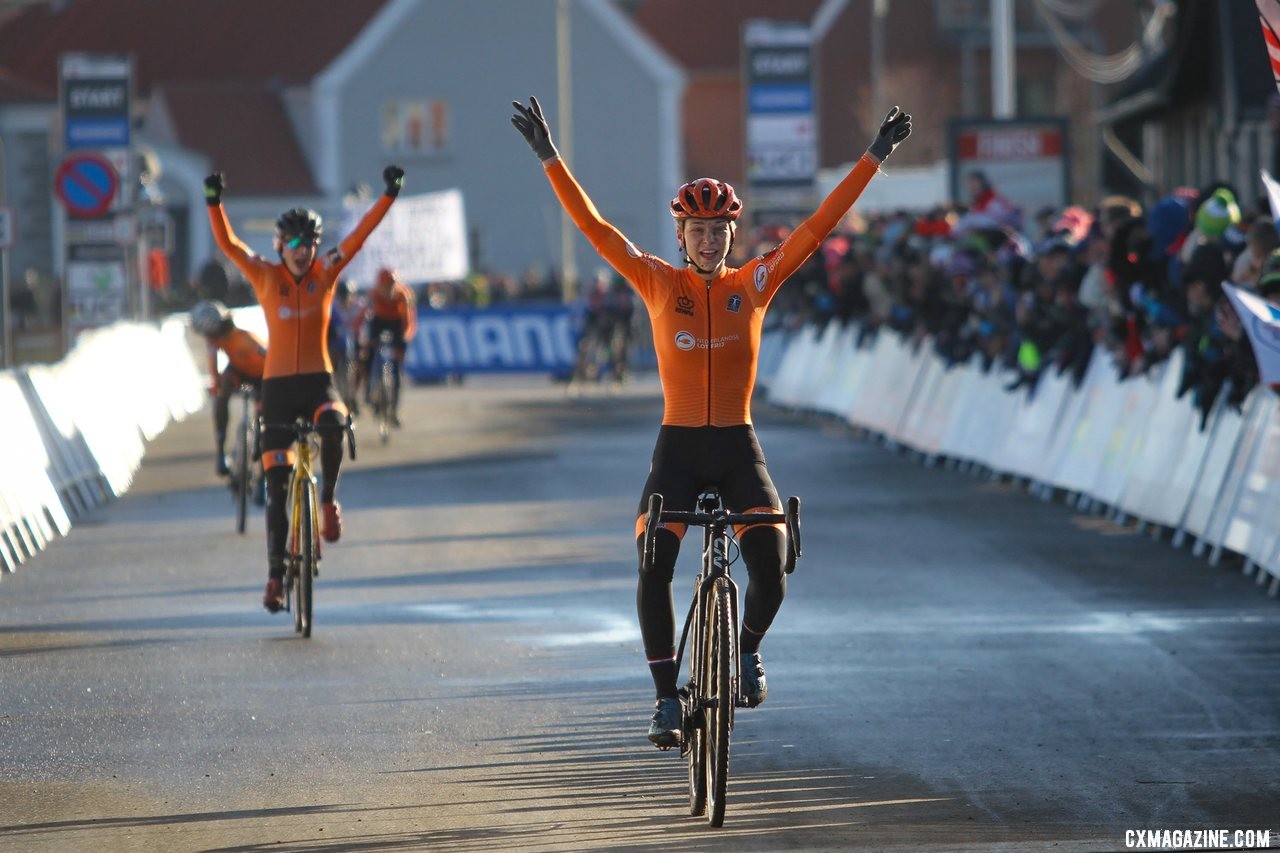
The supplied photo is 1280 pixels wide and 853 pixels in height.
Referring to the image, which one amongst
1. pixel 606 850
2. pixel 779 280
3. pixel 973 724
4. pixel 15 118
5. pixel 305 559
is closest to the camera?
pixel 606 850

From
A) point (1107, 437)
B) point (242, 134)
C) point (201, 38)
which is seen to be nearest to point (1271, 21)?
point (1107, 437)

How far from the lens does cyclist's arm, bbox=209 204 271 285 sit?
12617 millimetres

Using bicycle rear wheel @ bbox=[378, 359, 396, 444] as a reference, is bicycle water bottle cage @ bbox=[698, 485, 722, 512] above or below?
above

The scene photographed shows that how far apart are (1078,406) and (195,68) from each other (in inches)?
2359

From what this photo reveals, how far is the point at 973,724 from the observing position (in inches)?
374

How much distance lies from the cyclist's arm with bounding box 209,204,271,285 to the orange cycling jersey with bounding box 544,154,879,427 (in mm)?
4391

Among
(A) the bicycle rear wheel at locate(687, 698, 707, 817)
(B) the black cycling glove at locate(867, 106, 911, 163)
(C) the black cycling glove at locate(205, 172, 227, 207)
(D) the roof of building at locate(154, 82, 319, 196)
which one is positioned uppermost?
(D) the roof of building at locate(154, 82, 319, 196)

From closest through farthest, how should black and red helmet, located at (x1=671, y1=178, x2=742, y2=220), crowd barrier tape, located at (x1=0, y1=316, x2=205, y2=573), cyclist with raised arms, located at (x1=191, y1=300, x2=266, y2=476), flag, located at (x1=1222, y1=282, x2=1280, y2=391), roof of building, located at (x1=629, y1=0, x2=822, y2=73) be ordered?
black and red helmet, located at (x1=671, y1=178, x2=742, y2=220)
flag, located at (x1=1222, y1=282, x2=1280, y2=391)
crowd barrier tape, located at (x1=0, y1=316, x2=205, y2=573)
cyclist with raised arms, located at (x1=191, y1=300, x2=266, y2=476)
roof of building, located at (x1=629, y1=0, x2=822, y2=73)

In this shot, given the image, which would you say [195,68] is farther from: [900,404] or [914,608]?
[914,608]

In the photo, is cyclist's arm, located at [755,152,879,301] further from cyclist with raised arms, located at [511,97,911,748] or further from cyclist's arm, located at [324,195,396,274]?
cyclist's arm, located at [324,195,396,274]

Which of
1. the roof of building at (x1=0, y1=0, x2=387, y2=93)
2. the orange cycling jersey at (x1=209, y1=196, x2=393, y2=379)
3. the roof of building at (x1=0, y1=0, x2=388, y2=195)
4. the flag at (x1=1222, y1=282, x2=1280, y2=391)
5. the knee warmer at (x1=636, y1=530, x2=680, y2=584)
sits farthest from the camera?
the roof of building at (x1=0, y1=0, x2=387, y2=93)

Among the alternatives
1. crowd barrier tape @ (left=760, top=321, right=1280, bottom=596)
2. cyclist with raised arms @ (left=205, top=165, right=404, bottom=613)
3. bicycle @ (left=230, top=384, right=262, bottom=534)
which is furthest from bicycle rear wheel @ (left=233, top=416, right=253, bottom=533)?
crowd barrier tape @ (left=760, top=321, right=1280, bottom=596)

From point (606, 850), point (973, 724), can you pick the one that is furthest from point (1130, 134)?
point (606, 850)

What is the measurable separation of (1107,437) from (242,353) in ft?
20.7
